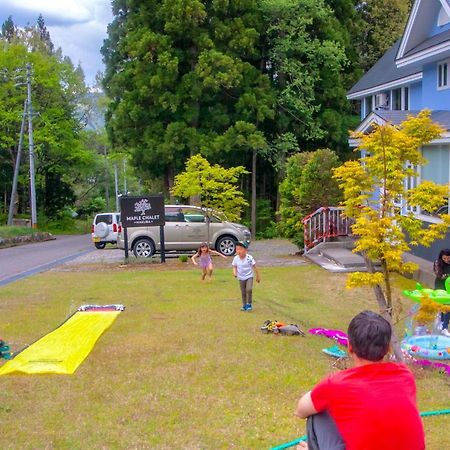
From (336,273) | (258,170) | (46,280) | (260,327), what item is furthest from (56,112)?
(260,327)

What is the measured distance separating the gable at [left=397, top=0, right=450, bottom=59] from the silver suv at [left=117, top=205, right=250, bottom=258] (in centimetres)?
807

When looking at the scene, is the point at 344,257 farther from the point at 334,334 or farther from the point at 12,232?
the point at 12,232

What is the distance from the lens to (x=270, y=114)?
1300 inches

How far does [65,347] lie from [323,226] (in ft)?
42.6

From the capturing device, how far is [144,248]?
74.7ft

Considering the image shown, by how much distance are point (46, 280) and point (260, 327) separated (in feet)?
29.7

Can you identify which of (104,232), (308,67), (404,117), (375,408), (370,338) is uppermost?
(308,67)

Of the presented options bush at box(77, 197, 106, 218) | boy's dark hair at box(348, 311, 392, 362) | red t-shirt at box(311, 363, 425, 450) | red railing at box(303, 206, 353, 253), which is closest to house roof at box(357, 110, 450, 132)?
red railing at box(303, 206, 353, 253)

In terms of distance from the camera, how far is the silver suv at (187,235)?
22719 millimetres

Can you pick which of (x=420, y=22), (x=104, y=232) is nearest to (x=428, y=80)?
(x=420, y=22)

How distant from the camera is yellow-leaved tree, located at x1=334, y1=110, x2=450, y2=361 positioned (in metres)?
8.14

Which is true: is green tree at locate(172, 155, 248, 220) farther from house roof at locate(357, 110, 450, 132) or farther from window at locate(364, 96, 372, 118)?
window at locate(364, 96, 372, 118)

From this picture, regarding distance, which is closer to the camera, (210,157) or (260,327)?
(260,327)

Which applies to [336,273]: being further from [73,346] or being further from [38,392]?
[38,392]
